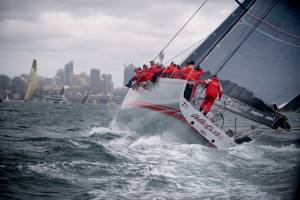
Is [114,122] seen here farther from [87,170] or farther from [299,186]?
[299,186]

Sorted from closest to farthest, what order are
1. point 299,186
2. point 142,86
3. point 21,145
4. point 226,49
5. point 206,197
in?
point 299,186 → point 206,197 → point 21,145 → point 142,86 → point 226,49

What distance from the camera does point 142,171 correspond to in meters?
5.21

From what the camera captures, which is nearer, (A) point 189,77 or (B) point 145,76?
(A) point 189,77

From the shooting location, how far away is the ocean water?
4098mm

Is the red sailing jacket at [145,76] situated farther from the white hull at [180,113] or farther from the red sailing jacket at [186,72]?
the red sailing jacket at [186,72]

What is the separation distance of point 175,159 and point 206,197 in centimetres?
212

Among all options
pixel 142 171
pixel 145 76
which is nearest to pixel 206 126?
pixel 145 76

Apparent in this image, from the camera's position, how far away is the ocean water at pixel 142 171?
161 inches

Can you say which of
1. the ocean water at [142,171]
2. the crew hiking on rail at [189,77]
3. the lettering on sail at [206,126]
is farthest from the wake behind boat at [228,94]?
the ocean water at [142,171]

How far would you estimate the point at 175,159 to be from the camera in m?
6.20

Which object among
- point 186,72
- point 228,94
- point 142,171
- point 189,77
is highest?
point 186,72

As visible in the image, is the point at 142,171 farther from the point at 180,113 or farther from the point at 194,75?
the point at 194,75

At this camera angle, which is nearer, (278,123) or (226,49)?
(278,123)

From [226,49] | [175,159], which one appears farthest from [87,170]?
[226,49]
